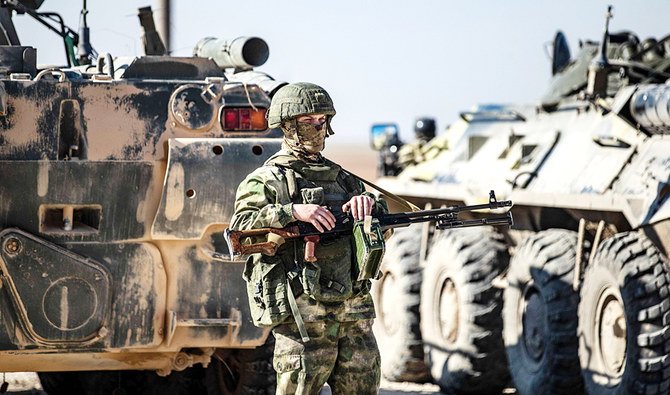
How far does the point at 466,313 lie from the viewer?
1166 cm

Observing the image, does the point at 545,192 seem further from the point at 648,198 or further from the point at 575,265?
the point at 648,198

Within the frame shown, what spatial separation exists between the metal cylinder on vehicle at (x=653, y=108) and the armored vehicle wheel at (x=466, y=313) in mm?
2109

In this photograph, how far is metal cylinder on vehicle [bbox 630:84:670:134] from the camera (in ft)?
31.6

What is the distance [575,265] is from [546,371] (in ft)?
2.52

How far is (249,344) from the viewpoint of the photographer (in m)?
8.31

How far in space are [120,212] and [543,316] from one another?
3.63m

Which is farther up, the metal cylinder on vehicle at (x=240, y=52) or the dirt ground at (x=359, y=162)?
the metal cylinder on vehicle at (x=240, y=52)

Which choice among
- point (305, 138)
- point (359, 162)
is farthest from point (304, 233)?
point (359, 162)

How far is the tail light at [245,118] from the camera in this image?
8.34 meters

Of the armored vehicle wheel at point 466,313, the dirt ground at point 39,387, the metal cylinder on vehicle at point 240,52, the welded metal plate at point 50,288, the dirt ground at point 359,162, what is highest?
the metal cylinder on vehicle at point 240,52

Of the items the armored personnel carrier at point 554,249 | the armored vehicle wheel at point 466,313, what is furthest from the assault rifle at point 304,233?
the armored vehicle wheel at point 466,313

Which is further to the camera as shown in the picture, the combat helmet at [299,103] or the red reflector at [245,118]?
Answer: the red reflector at [245,118]

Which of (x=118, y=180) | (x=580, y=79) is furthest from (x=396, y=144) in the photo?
(x=118, y=180)

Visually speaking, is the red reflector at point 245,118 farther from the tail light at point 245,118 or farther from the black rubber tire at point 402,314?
the black rubber tire at point 402,314
